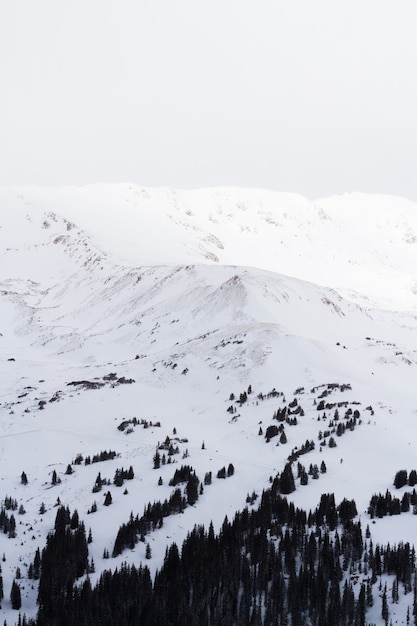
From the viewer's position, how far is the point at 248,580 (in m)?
14.9

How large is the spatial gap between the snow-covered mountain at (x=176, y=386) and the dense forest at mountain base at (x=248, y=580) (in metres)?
1.11

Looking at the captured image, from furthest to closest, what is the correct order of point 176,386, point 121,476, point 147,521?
point 176,386
point 121,476
point 147,521

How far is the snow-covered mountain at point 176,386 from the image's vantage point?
846 inches

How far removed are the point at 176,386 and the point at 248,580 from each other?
23.7m

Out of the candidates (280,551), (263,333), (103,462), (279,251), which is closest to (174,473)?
(103,462)

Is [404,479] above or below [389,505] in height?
below

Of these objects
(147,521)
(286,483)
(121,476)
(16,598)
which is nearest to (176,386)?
(121,476)

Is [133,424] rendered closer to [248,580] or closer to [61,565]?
[61,565]

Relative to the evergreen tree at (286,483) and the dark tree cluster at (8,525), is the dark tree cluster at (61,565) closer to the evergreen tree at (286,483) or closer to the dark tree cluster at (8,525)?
the dark tree cluster at (8,525)

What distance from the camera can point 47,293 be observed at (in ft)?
293

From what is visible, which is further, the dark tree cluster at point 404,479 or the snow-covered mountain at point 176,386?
the snow-covered mountain at point 176,386

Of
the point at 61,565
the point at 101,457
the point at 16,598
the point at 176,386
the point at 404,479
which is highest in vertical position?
the point at 404,479

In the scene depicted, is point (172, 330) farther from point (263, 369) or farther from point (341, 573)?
point (341, 573)

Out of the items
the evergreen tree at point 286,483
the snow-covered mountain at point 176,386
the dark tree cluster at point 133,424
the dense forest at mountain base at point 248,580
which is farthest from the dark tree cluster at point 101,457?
the evergreen tree at point 286,483
